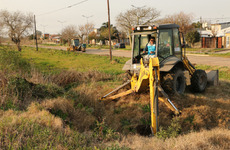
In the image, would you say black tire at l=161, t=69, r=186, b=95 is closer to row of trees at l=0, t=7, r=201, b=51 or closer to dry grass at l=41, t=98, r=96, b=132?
dry grass at l=41, t=98, r=96, b=132

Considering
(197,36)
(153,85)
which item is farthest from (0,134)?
(197,36)

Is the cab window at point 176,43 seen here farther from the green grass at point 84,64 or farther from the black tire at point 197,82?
the green grass at point 84,64

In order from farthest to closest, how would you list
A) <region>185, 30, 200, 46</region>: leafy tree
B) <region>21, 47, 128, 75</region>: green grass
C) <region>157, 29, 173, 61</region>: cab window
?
<region>185, 30, 200, 46</region>: leafy tree, <region>21, 47, 128, 75</region>: green grass, <region>157, 29, 173, 61</region>: cab window

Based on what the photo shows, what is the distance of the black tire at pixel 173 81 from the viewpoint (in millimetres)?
7202

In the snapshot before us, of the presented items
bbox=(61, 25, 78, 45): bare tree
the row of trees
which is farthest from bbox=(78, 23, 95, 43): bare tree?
the row of trees

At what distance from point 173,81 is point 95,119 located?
2886 mm

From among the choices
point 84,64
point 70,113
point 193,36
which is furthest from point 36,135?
point 193,36

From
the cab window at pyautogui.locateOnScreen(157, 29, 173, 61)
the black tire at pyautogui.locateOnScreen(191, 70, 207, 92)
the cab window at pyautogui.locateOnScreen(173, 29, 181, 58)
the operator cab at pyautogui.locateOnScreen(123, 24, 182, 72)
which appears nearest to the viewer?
the operator cab at pyautogui.locateOnScreen(123, 24, 182, 72)

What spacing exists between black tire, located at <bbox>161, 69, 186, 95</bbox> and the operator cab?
443 mm

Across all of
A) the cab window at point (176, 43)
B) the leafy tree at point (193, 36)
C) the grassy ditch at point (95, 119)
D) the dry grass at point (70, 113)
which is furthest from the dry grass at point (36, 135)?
the leafy tree at point (193, 36)

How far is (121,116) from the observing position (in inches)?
285

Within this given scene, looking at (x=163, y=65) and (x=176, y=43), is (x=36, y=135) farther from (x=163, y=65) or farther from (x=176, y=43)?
(x=176, y=43)

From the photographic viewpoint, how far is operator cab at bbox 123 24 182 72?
7.52 m

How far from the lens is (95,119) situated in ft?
22.7
